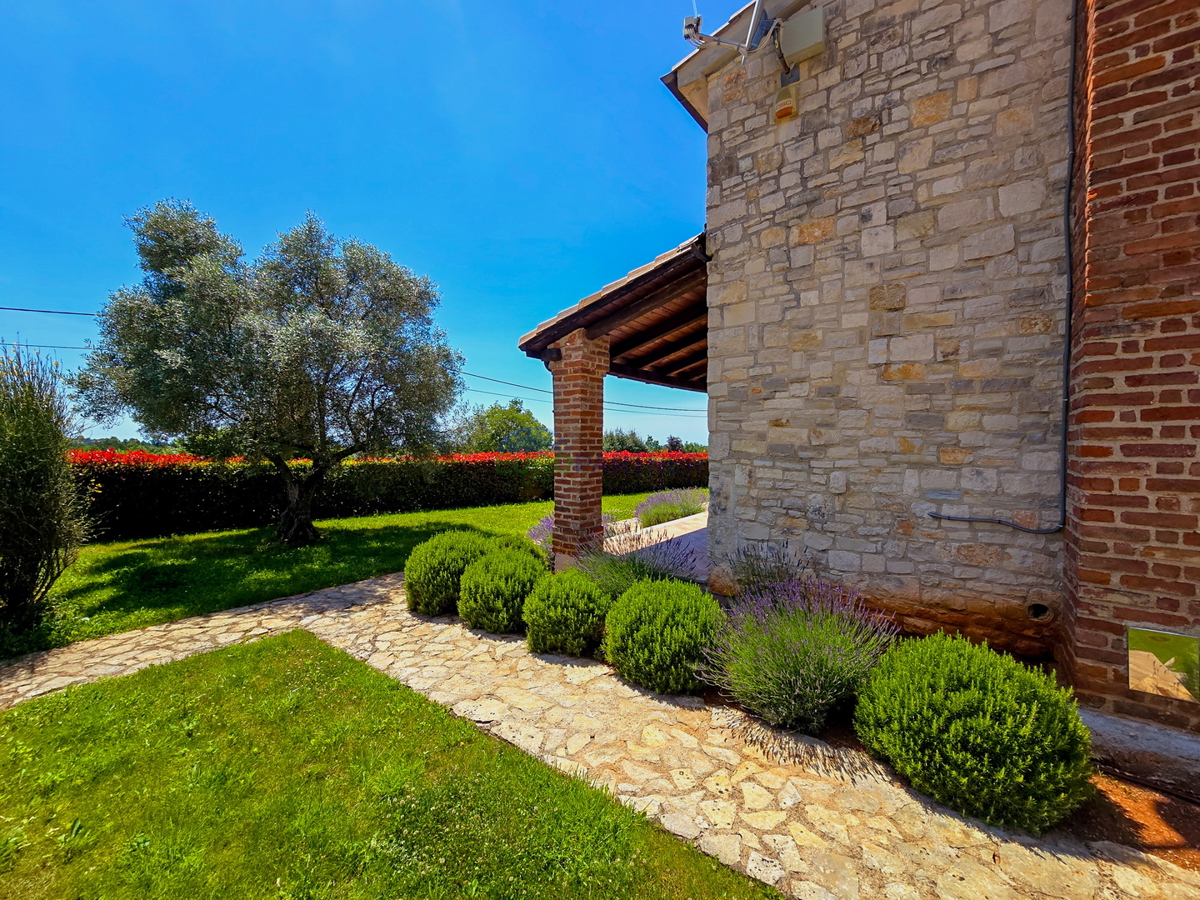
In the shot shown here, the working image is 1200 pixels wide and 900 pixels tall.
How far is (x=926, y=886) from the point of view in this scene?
198cm

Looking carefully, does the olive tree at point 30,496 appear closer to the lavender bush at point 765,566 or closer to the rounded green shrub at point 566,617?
the rounded green shrub at point 566,617

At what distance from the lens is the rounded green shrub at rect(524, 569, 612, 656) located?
14.1 ft

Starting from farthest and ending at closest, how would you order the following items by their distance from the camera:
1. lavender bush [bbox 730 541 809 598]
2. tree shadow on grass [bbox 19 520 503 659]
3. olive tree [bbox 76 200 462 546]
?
olive tree [bbox 76 200 462 546] < tree shadow on grass [bbox 19 520 503 659] < lavender bush [bbox 730 541 809 598]

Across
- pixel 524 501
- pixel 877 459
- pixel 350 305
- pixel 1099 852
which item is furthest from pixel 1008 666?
pixel 524 501

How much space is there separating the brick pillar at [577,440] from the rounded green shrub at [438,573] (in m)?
1.12

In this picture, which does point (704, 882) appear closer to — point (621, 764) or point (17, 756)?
point (621, 764)

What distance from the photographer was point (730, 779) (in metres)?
2.69

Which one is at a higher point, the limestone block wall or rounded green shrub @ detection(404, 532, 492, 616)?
the limestone block wall

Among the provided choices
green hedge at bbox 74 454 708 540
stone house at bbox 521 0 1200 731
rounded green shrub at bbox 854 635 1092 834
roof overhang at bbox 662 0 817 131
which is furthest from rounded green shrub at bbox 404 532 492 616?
roof overhang at bbox 662 0 817 131

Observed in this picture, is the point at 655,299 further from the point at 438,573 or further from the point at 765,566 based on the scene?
the point at 438,573

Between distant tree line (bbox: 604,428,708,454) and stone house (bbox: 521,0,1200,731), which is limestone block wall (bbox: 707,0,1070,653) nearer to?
stone house (bbox: 521,0,1200,731)

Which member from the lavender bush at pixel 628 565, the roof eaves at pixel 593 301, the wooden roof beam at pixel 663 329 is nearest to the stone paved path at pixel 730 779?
the lavender bush at pixel 628 565

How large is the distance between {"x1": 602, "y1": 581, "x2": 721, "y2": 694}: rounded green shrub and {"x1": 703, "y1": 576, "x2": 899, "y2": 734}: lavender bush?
6.5 inches

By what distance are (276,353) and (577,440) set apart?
19.7 ft
